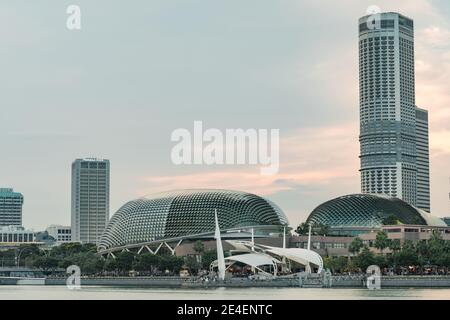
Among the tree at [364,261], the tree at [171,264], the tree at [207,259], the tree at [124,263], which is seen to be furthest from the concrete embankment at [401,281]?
the tree at [124,263]

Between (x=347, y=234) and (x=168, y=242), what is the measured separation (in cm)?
2650

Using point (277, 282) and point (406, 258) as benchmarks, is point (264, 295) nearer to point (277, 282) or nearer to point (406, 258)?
point (277, 282)

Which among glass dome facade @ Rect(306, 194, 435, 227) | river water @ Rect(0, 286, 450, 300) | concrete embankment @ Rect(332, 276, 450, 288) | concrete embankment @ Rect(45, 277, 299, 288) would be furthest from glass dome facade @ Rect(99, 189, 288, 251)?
river water @ Rect(0, 286, 450, 300)

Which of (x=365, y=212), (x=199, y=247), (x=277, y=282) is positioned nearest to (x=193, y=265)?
(x=199, y=247)

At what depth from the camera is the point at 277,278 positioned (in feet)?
320

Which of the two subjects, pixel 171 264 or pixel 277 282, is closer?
pixel 277 282

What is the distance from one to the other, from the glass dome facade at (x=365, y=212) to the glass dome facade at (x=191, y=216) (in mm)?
7272

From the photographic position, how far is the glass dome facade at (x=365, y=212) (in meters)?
136

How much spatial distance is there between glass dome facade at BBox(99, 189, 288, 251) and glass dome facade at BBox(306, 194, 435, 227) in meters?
7.27

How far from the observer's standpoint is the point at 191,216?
5610 inches

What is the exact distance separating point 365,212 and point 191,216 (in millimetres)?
26326

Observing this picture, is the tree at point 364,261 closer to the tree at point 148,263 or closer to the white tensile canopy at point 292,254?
the white tensile canopy at point 292,254
